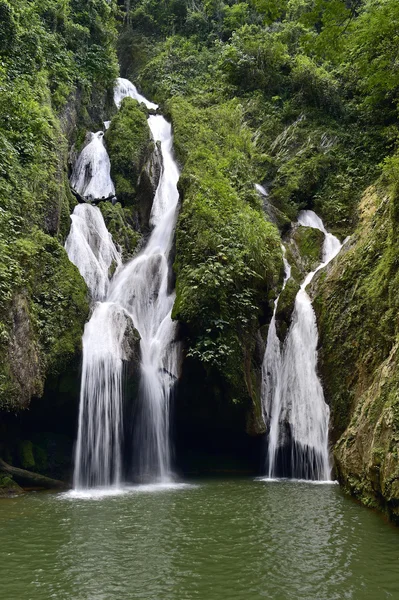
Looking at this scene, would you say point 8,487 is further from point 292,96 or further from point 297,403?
point 292,96

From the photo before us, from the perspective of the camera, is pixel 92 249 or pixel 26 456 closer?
pixel 26 456

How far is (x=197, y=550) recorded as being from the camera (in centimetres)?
573

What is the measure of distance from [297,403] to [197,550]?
739 cm

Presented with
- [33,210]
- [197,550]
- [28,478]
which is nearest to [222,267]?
[33,210]

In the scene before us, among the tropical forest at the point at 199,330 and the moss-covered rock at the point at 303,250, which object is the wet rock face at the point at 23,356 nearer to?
the tropical forest at the point at 199,330

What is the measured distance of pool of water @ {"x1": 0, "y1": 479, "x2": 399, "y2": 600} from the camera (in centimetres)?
461

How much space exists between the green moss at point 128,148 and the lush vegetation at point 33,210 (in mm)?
2039

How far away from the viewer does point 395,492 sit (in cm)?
656

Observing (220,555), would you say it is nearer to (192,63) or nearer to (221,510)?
(221,510)

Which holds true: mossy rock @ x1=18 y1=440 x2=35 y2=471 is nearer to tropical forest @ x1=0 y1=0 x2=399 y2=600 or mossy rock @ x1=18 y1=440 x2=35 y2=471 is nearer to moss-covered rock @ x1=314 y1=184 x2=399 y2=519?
tropical forest @ x1=0 y1=0 x2=399 y2=600

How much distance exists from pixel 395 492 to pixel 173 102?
2254 cm

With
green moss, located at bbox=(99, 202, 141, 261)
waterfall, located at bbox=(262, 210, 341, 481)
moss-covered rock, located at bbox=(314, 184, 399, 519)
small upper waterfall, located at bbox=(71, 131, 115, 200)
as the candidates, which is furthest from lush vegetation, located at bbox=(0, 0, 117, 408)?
moss-covered rock, located at bbox=(314, 184, 399, 519)

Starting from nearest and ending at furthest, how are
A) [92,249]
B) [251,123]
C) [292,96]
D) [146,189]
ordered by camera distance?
[92,249] < [146,189] < [251,123] < [292,96]

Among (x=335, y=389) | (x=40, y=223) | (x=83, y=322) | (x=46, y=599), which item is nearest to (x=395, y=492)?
(x=46, y=599)
